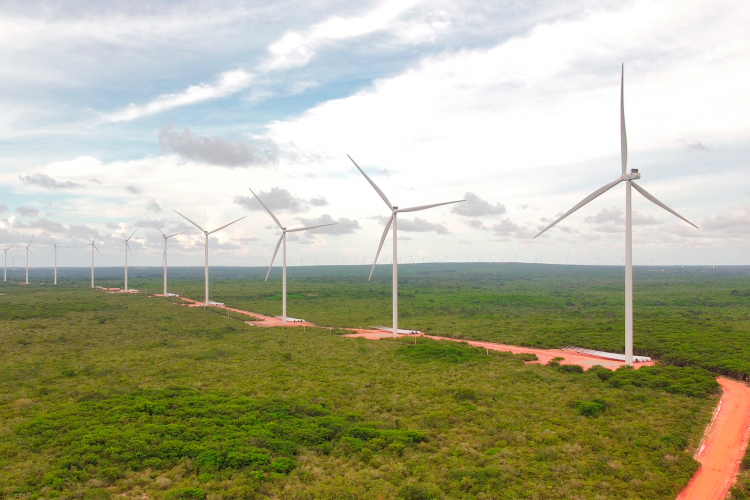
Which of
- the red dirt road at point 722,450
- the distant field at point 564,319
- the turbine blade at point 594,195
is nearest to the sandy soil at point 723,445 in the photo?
the red dirt road at point 722,450

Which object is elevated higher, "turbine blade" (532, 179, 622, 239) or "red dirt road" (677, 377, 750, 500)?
"turbine blade" (532, 179, 622, 239)

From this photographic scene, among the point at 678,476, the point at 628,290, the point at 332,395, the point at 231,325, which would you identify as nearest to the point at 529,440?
the point at 678,476

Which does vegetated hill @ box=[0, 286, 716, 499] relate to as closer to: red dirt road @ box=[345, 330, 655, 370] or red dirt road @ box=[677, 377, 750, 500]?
red dirt road @ box=[677, 377, 750, 500]

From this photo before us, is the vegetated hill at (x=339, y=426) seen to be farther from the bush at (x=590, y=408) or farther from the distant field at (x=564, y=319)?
the distant field at (x=564, y=319)

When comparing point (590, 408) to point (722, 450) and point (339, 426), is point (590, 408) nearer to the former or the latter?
point (722, 450)

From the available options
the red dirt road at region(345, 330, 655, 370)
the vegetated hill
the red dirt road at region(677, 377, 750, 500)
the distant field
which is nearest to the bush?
the vegetated hill

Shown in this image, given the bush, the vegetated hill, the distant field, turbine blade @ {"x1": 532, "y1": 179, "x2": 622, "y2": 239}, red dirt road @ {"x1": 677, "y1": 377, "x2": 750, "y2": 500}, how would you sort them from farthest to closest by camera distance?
the distant field, turbine blade @ {"x1": 532, "y1": 179, "x2": 622, "y2": 239}, the bush, the vegetated hill, red dirt road @ {"x1": 677, "y1": 377, "x2": 750, "y2": 500}
